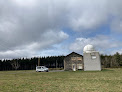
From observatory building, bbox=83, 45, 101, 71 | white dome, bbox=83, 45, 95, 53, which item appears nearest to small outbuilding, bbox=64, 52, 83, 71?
white dome, bbox=83, 45, 95, 53

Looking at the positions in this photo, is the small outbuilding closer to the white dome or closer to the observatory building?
the white dome

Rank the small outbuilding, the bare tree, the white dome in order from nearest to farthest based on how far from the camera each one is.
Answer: the white dome < the small outbuilding < the bare tree

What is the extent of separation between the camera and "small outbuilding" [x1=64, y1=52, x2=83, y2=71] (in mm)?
38250

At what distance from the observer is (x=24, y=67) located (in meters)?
78.8

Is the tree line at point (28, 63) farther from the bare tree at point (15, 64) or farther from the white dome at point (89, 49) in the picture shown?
the white dome at point (89, 49)

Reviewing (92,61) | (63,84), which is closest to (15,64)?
(92,61)

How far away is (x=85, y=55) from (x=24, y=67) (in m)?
54.3

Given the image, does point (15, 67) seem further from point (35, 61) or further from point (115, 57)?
point (115, 57)

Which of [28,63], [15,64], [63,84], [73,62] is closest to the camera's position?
[63,84]

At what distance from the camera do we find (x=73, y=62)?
126 feet

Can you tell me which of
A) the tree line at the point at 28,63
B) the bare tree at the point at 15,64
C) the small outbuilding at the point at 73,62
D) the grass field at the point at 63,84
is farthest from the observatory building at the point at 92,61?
the bare tree at the point at 15,64

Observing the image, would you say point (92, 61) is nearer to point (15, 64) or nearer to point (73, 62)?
point (73, 62)

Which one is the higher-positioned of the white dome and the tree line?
the white dome

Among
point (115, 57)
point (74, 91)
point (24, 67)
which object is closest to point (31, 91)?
point (74, 91)
